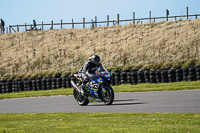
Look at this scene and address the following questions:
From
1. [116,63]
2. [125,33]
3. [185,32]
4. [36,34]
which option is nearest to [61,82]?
[116,63]

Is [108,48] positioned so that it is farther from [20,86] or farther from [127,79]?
[127,79]

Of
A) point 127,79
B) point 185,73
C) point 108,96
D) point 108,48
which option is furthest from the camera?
point 108,48

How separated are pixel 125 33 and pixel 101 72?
104 ft

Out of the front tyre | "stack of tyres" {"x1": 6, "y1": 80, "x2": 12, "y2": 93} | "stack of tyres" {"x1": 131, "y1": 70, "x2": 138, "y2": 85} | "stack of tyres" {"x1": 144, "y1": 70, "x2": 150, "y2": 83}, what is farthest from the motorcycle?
"stack of tyres" {"x1": 6, "y1": 80, "x2": 12, "y2": 93}

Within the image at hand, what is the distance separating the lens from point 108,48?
126 ft

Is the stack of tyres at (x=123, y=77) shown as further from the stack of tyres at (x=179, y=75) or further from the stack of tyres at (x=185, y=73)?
the stack of tyres at (x=185, y=73)

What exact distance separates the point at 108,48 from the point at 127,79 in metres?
15.7

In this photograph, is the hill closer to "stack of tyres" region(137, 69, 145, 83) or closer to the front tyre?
"stack of tyres" region(137, 69, 145, 83)

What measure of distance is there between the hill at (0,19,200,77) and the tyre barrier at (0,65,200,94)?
303cm

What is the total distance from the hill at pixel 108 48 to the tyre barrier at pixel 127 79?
303 centimetres

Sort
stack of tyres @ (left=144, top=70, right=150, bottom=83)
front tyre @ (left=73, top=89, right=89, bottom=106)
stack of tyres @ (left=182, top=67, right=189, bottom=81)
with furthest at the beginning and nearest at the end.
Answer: stack of tyres @ (left=144, top=70, right=150, bottom=83) → stack of tyres @ (left=182, top=67, right=189, bottom=81) → front tyre @ (left=73, top=89, right=89, bottom=106)

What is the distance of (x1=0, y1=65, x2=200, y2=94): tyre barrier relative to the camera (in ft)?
68.6

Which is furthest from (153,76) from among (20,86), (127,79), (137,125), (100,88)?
(137,125)

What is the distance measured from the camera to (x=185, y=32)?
117 ft
